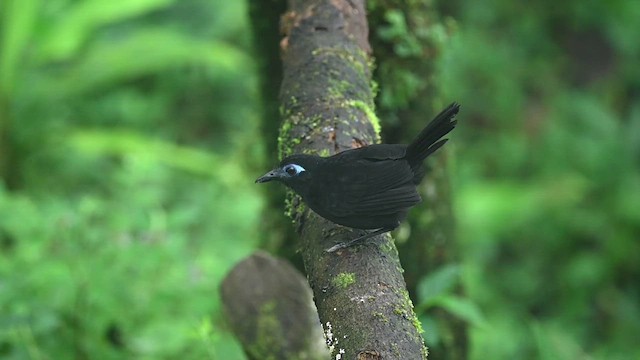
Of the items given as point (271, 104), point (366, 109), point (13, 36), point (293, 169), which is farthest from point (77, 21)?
point (293, 169)

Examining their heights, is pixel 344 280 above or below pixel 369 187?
below

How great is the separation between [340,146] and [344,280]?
43 cm

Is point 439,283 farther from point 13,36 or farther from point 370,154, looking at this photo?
point 13,36

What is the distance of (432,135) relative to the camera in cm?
186

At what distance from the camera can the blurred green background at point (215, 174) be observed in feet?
9.13

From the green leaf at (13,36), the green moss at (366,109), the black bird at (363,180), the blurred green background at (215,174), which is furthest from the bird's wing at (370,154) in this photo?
the green leaf at (13,36)

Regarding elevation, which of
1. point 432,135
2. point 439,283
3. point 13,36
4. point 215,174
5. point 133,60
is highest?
point 13,36

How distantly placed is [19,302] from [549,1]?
583 centimetres

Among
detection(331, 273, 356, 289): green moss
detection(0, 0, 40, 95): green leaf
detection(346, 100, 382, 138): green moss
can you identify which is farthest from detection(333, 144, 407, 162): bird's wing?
detection(0, 0, 40, 95): green leaf

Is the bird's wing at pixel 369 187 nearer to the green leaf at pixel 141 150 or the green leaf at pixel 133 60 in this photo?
the green leaf at pixel 141 150

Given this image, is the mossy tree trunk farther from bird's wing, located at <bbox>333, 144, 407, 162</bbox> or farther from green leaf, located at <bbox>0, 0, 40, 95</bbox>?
green leaf, located at <bbox>0, 0, 40, 95</bbox>

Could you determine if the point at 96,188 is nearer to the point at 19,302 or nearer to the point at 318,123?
the point at 19,302

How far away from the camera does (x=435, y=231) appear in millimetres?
2963

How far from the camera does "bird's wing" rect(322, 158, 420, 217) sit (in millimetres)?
1809
